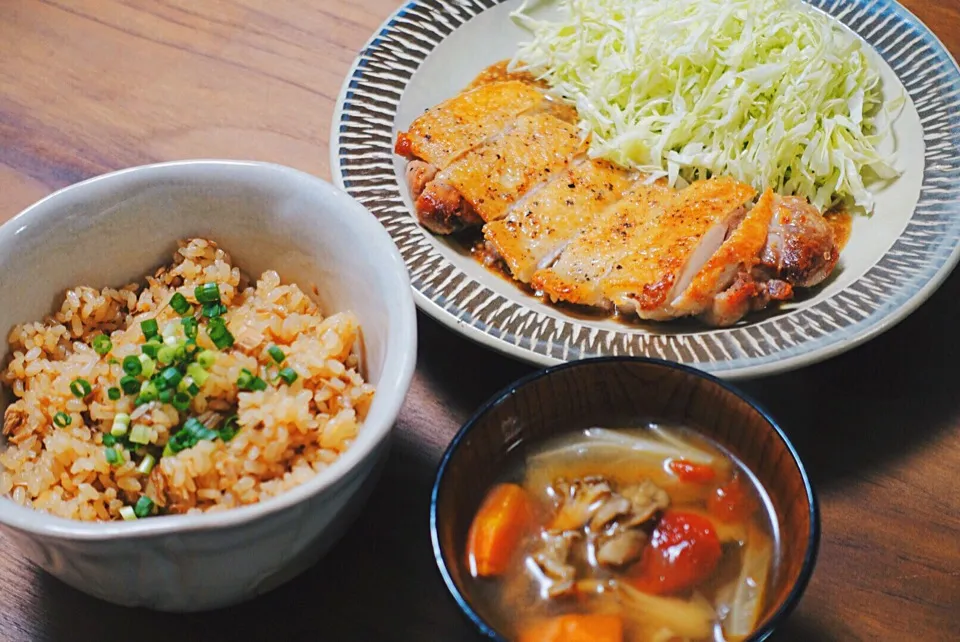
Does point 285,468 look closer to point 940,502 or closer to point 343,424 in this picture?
point 343,424

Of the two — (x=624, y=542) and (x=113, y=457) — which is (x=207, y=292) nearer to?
(x=113, y=457)

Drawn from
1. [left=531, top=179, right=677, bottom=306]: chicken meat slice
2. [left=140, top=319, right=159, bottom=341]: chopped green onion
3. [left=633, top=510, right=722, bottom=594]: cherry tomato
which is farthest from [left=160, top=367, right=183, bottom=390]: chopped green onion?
[left=531, top=179, right=677, bottom=306]: chicken meat slice

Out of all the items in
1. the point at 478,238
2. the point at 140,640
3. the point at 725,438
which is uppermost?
the point at 725,438

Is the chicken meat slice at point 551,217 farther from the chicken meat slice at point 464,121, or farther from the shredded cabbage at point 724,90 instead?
the chicken meat slice at point 464,121

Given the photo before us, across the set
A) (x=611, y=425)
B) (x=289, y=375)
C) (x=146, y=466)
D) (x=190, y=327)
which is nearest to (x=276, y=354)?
(x=289, y=375)

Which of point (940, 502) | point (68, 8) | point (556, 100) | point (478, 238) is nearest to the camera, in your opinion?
point (940, 502)

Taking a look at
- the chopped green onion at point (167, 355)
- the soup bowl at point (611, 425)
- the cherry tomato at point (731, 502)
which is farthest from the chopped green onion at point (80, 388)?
the cherry tomato at point (731, 502)

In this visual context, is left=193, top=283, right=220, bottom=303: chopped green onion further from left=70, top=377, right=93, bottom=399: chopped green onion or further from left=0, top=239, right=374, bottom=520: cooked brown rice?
left=70, top=377, right=93, bottom=399: chopped green onion

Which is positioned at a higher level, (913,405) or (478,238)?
(913,405)

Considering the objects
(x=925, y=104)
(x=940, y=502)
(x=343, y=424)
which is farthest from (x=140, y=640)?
(x=925, y=104)
